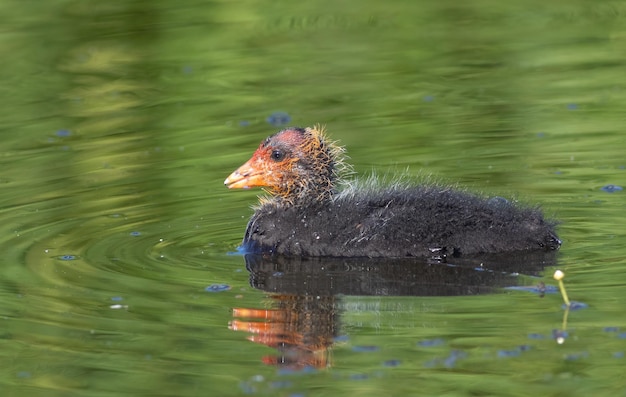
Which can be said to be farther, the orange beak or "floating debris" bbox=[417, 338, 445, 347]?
the orange beak

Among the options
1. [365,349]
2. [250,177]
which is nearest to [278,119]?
[250,177]

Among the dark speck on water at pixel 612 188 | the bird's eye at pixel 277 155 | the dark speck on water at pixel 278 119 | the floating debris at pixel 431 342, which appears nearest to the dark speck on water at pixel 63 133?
the dark speck on water at pixel 278 119

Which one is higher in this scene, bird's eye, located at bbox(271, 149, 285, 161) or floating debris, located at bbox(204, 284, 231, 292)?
bird's eye, located at bbox(271, 149, 285, 161)

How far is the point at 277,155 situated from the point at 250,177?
0.25 metres

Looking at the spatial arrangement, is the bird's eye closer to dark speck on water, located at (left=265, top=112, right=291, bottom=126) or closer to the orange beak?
the orange beak

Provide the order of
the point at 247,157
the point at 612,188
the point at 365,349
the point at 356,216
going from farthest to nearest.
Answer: the point at 247,157, the point at 612,188, the point at 356,216, the point at 365,349

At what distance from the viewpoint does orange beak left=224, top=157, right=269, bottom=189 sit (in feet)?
31.9

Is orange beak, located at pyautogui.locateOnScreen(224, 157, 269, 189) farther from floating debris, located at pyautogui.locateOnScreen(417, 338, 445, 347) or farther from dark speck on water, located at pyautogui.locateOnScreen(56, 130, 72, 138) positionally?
dark speck on water, located at pyautogui.locateOnScreen(56, 130, 72, 138)

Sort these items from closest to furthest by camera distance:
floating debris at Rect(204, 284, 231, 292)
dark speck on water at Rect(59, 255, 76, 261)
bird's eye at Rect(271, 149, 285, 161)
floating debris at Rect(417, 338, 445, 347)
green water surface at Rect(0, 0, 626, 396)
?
green water surface at Rect(0, 0, 626, 396) < floating debris at Rect(417, 338, 445, 347) < floating debris at Rect(204, 284, 231, 292) < dark speck on water at Rect(59, 255, 76, 261) < bird's eye at Rect(271, 149, 285, 161)

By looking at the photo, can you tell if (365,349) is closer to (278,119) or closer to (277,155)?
(277,155)

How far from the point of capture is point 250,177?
9.73 meters

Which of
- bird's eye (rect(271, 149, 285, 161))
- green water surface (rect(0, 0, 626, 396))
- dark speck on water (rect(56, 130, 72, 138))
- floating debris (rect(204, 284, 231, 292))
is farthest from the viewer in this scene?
dark speck on water (rect(56, 130, 72, 138))

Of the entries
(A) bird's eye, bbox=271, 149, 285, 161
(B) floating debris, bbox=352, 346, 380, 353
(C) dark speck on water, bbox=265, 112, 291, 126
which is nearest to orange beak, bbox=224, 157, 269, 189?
(A) bird's eye, bbox=271, 149, 285, 161

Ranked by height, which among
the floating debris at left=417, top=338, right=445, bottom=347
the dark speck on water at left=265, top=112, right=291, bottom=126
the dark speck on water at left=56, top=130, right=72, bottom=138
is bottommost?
the floating debris at left=417, top=338, right=445, bottom=347
